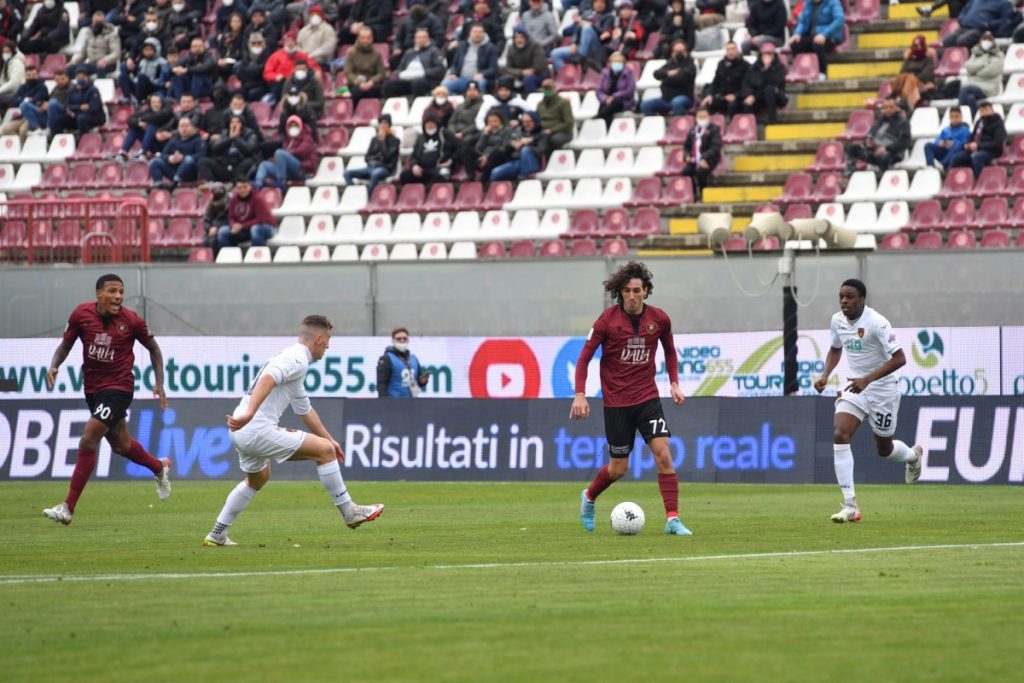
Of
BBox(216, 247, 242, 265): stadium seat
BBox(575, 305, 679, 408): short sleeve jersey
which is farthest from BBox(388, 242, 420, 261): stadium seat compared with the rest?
BBox(575, 305, 679, 408): short sleeve jersey

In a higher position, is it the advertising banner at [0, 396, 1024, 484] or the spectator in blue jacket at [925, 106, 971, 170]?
the spectator in blue jacket at [925, 106, 971, 170]

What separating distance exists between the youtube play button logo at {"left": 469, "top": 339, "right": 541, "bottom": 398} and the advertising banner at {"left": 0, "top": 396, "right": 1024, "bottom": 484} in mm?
1898

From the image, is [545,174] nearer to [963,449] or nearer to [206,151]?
[206,151]

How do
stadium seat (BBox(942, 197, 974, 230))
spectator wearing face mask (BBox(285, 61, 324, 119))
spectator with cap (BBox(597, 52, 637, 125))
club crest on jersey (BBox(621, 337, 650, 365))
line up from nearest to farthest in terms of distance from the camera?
club crest on jersey (BBox(621, 337, 650, 365))
stadium seat (BBox(942, 197, 974, 230))
spectator with cap (BBox(597, 52, 637, 125))
spectator wearing face mask (BBox(285, 61, 324, 119))

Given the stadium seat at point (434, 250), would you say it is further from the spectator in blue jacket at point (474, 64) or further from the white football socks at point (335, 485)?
the white football socks at point (335, 485)

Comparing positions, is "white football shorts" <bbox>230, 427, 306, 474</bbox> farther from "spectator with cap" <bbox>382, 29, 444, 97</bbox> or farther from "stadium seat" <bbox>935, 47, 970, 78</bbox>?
"spectator with cap" <bbox>382, 29, 444, 97</bbox>

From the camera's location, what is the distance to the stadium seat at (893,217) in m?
29.8

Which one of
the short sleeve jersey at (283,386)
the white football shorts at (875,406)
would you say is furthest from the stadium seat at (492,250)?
the short sleeve jersey at (283,386)

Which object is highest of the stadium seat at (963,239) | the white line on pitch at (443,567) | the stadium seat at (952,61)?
the stadium seat at (952,61)

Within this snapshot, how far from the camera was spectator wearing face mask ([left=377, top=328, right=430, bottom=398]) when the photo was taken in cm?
2689

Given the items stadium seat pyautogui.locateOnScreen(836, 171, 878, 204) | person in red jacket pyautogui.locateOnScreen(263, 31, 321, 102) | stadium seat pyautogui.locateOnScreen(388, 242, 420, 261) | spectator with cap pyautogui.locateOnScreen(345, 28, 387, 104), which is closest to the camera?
stadium seat pyautogui.locateOnScreen(836, 171, 878, 204)

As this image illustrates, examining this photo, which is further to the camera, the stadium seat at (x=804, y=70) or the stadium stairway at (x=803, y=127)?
the stadium seat at (x=804, y=70)

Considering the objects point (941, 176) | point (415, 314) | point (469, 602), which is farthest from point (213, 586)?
point (941, 176)

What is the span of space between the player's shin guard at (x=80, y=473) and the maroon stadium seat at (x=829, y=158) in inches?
691
